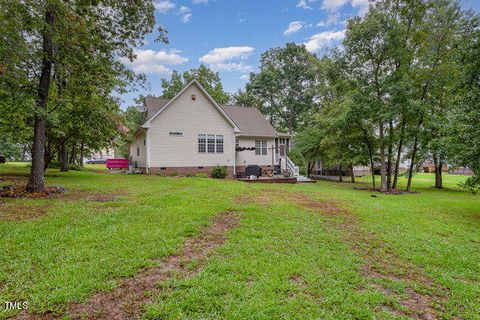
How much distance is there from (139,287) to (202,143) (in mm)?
17186

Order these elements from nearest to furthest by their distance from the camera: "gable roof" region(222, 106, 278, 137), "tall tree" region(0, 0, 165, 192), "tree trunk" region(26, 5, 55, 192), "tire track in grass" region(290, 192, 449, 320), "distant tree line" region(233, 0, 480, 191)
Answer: "tire track in grass" region(290, 192, 449, 320) < "tall tree" region(0, 0, 165, 192) < "tree trunk" region(26, 5, 55, 192) < "distant tree line" region(233, 0, 480, 191) < "gable roof" region(222, 106, 278, 137)

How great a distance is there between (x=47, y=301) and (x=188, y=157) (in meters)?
16.9

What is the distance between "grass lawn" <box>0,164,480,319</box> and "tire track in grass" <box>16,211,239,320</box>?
0.12 meters

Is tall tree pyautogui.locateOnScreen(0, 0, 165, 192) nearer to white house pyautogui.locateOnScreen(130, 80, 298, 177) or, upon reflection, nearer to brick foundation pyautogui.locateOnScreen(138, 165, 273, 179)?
white house pyautogui.locateOnScreen(130, 80, 298, 177)

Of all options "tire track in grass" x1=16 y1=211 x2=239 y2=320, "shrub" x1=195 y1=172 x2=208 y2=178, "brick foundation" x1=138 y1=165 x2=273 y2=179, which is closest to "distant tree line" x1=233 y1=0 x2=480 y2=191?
"brick foundation" x1=138 y1=165 x2=273 y2=179

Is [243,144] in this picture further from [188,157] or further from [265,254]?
[265,254]

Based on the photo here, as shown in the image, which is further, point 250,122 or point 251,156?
point 250,122

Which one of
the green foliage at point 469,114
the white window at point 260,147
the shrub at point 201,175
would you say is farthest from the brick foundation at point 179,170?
the green foliage at point 469,114

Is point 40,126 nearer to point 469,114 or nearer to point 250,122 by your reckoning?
point 469,114

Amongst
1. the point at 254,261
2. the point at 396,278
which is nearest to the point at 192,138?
the point at 254,261

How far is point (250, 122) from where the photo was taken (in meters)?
24.4

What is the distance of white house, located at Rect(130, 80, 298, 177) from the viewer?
19.0 m

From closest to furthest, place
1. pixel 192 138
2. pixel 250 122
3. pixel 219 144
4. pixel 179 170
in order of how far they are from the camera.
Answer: pixel 179 170 → pixel 192 138 → pixel 219 144 → pixel 250 122

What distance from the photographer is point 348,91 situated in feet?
58.3
